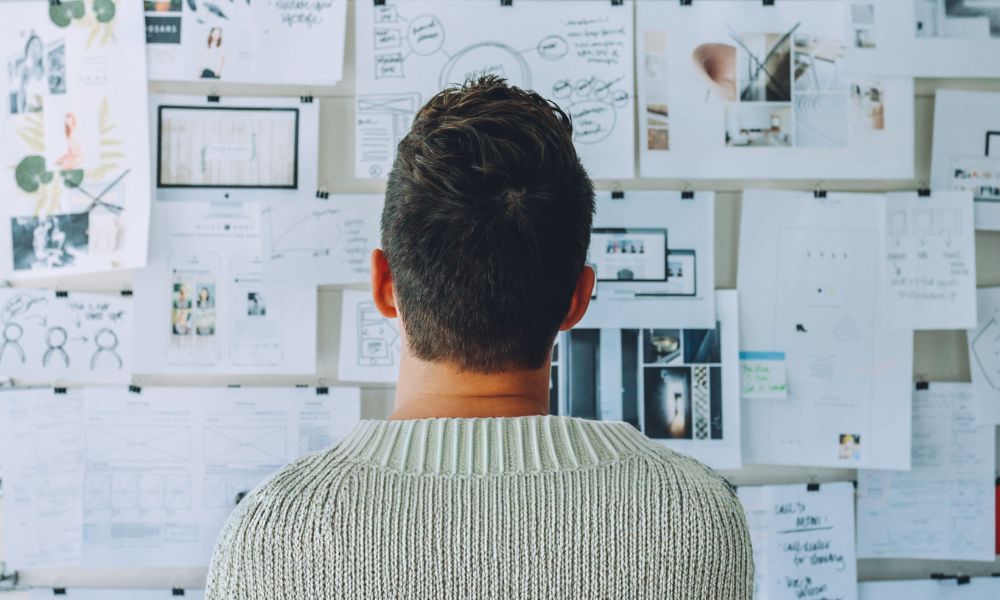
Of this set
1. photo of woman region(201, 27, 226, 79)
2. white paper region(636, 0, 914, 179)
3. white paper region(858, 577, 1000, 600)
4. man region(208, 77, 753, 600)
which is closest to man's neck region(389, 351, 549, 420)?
man region(208, 77, 753, 600)

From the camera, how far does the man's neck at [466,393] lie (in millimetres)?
614

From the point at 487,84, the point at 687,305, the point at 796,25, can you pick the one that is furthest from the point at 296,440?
the point at 796,25

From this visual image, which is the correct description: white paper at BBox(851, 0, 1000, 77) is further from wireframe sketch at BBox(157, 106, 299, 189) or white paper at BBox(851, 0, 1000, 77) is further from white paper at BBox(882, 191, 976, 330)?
wireframe sketch at BBox(157, 106, 299, 189)

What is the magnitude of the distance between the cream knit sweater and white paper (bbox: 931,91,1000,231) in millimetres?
993

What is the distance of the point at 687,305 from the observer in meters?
1.27

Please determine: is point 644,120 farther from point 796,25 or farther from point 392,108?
point 392,108

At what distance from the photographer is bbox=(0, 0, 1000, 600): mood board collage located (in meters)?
1.25

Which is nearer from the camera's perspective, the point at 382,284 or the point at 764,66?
the point at 382,284

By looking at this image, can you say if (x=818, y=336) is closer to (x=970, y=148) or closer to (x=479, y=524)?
(x=970, y=148)

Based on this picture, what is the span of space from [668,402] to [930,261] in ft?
1.61

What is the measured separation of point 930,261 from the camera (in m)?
1.29

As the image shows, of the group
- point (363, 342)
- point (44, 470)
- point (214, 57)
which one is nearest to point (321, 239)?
point (363, 342)

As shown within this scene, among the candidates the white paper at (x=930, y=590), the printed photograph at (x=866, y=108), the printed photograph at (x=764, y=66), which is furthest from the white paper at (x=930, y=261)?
the white paper at (x=930, y=590)

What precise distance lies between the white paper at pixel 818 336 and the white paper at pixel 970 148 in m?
0.16
